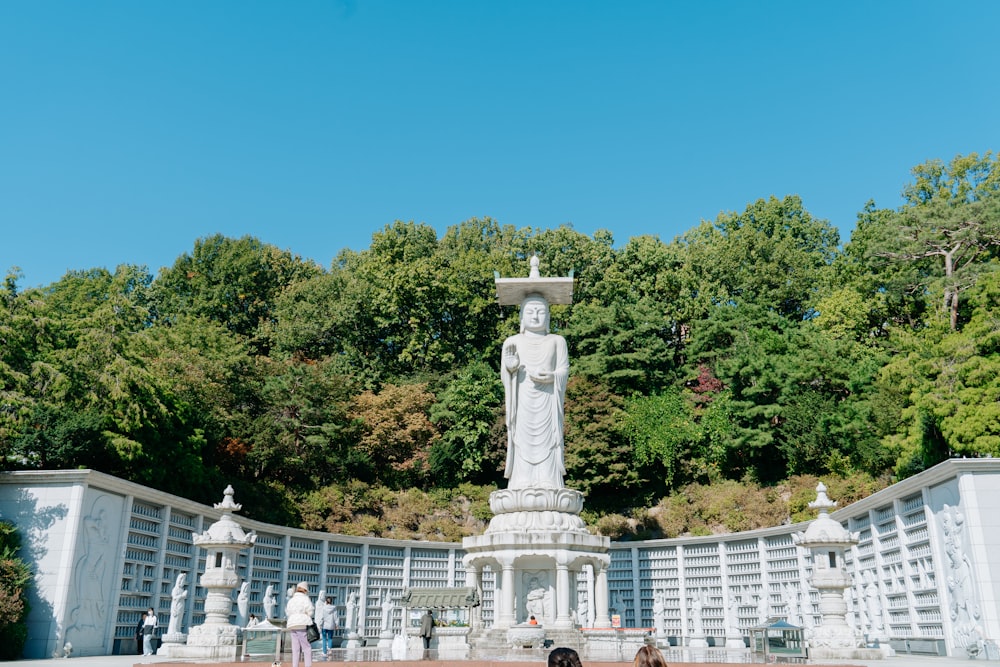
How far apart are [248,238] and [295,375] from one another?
16.9 m

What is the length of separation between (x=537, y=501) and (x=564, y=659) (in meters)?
13.5

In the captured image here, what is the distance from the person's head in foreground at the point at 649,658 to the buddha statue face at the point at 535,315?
15390 mm

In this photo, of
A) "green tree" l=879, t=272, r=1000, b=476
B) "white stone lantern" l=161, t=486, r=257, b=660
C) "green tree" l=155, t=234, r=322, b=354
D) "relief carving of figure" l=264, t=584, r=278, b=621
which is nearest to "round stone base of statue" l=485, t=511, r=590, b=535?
"white stone lantern" l=161, t=486, r=257, b=660

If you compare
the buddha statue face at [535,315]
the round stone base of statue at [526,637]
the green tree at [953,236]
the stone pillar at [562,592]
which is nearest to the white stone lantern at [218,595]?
the round stone base of statue at [526,637]

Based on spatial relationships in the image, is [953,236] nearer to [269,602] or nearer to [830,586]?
[830,586]

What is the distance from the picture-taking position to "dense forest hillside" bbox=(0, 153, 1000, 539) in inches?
836

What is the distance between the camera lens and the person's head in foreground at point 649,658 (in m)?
4.23

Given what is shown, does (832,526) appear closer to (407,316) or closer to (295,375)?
(295,375)

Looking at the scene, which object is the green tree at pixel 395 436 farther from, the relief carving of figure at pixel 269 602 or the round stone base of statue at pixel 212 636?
the round stone base of statue at pixel 212 636

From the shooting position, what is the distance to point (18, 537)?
1625 cm

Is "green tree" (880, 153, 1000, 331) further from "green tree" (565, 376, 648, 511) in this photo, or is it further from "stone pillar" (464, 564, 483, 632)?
"stone pillar" (464, 564, 483, 632)

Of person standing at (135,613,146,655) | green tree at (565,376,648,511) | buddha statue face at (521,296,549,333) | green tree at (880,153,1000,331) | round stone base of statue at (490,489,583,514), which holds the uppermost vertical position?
green tree at (880,153,1000,331)

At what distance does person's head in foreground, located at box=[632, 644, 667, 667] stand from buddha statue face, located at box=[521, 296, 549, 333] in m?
15.4

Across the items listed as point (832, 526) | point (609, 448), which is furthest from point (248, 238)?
point (832, 526)
